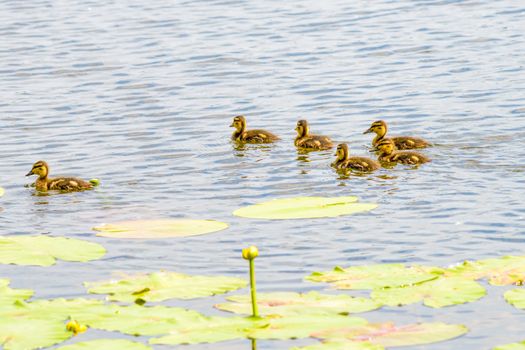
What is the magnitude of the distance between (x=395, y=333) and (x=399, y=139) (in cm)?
698

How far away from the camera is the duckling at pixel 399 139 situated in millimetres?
14836

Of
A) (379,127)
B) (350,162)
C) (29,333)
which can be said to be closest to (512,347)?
(29,333)

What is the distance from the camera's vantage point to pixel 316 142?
15070 millimetres

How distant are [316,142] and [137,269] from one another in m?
5.04

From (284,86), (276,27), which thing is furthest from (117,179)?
(276,27)

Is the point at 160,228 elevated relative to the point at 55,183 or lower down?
lower down

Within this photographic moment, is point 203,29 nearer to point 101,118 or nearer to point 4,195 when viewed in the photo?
point 101,118

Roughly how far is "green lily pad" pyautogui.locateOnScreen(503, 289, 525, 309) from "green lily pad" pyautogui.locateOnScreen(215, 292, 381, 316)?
36.0 inches

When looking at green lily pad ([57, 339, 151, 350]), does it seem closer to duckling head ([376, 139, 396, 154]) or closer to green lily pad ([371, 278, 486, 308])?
green lily pad ([371, 278, 486, 308])

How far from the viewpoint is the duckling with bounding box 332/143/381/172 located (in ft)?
45.9

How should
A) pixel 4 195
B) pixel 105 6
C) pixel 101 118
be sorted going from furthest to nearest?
pixel 105 6, pixel 101 118, pixel 4 195

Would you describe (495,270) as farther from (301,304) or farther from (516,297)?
(301,304)

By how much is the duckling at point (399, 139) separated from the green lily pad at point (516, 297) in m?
5.98

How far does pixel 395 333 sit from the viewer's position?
8227 mm
